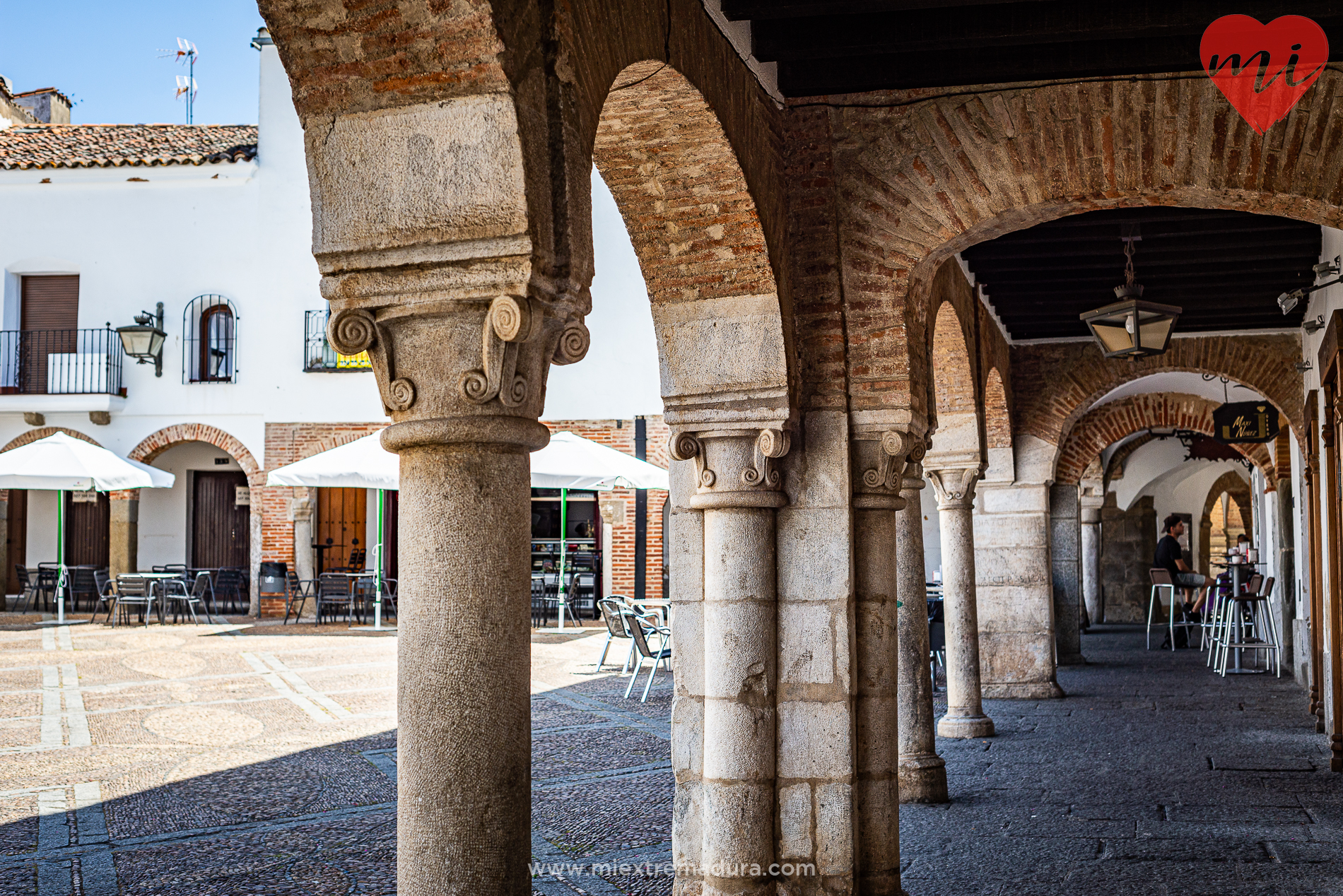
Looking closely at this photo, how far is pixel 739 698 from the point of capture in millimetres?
4277

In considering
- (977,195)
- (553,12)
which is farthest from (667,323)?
(553,12)

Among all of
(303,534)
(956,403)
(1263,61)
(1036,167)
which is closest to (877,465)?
(1036,167)

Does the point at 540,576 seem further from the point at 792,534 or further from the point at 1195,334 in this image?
the point at 792,534

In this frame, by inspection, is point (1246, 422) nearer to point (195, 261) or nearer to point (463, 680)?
point (463, 680)

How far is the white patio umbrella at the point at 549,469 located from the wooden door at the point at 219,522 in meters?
5.73

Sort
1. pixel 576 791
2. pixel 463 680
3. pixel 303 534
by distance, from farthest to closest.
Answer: pixel 303 534
pixel 576 791
pixel 463 680

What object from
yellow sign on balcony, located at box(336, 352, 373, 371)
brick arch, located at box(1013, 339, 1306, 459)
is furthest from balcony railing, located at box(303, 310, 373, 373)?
brick arch, located at box(1013, 339, 1306, 459)

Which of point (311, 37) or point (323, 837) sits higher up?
point (311, 37)

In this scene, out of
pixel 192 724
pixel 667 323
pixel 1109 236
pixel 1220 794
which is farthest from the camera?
pixel 192 724

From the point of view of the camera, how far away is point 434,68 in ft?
8.07

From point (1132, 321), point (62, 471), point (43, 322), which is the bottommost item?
point (62, 471)

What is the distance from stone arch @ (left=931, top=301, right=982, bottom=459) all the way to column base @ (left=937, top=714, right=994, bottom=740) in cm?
175

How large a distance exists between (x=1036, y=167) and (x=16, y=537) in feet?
59.8

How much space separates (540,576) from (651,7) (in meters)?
13.1
